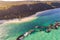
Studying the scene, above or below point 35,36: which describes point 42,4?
above

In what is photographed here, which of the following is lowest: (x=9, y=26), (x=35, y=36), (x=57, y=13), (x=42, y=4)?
(x=35, y=36)

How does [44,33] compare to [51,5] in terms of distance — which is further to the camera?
[51,5]

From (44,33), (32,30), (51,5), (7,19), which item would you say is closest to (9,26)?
(7,19)

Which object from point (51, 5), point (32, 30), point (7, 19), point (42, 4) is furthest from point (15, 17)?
point (51, 5)

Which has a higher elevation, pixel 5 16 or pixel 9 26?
pixel 5 16

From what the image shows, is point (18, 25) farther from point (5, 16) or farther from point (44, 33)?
point (44, 33)

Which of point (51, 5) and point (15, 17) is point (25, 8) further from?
point (51, 5)
